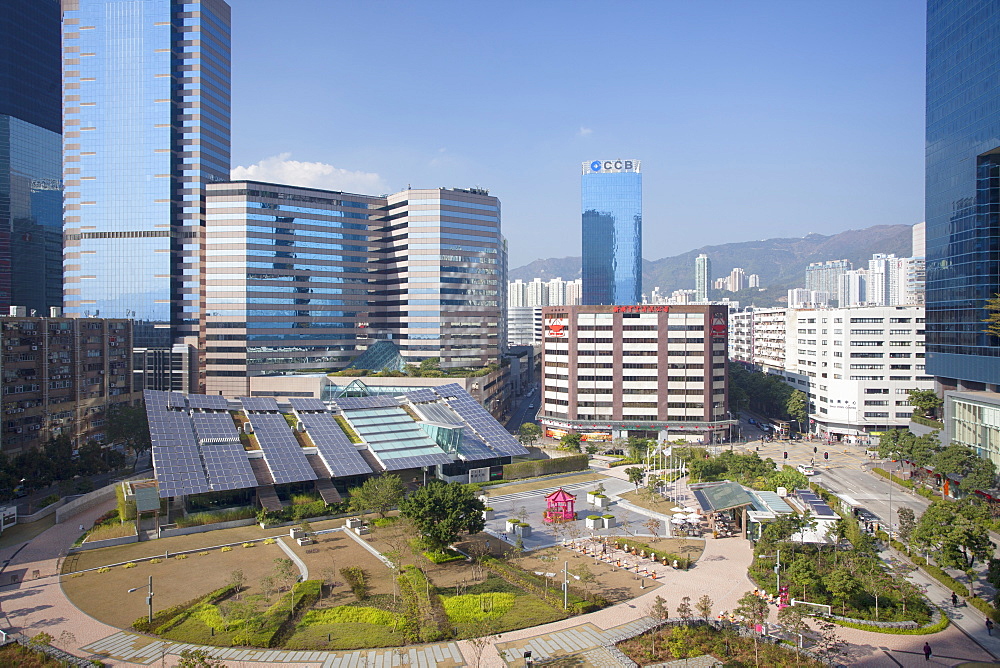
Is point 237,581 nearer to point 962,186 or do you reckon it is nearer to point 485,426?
point 485,426

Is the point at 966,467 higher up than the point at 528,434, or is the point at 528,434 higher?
the point at 966,467

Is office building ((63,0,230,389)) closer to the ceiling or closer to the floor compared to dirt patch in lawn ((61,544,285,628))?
closer to the ceiling

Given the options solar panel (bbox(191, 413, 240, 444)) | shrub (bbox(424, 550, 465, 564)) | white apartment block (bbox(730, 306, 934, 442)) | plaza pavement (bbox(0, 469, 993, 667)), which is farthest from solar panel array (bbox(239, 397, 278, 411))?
white apartment block (bbox(730, 306, 934, 442))

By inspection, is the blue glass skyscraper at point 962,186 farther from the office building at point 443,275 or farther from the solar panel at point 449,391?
the office building at point 443,275

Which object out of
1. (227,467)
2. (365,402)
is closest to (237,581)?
(227,467)

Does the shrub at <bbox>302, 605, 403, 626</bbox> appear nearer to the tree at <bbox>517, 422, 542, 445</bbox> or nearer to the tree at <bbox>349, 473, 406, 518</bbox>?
the tree at <bbox>349, 473, 406, 518</bbox>

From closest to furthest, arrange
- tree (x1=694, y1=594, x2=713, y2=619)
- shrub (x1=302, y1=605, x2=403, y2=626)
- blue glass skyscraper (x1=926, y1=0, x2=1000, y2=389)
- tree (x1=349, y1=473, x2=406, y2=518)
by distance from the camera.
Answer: tree (x1=694, y1=594, x2=713, y2=619) < shrub (x1=302, y1=605, x2=403, y2=626) < tree (x1=349, y1=473, x2=406, y2=518) < blue glass skyscraper (x1=926, y1=0, x2=1000, y2=389)

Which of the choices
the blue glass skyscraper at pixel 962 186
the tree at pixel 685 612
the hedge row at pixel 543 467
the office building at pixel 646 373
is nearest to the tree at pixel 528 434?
the office building at pixel 646 373

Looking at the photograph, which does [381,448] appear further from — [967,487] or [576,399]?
[967,487]
